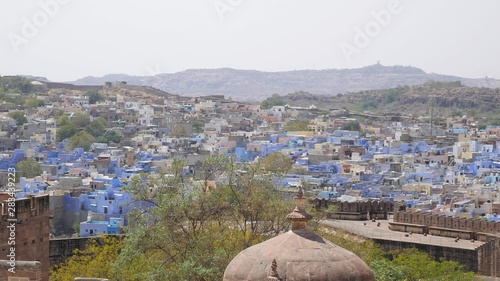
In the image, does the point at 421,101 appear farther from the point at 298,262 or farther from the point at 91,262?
the point at 298,262

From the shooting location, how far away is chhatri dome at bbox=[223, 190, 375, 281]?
9289 millimetres

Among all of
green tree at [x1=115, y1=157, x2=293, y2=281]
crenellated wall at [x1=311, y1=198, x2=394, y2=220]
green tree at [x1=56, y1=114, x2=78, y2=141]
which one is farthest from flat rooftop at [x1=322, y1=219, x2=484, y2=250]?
green tree at [x1=56, y1=114, x2=78, y2=141]

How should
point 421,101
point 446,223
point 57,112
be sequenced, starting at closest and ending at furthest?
point 446,223 → point 57,112 → point 421,101

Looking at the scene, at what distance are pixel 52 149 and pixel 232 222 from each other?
4753cm

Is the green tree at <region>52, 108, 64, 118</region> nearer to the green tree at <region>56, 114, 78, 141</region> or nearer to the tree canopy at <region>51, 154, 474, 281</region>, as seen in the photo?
the green tree at <region>56, 114, 78, 141</region>

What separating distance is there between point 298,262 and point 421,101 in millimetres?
123658

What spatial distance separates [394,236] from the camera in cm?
2502

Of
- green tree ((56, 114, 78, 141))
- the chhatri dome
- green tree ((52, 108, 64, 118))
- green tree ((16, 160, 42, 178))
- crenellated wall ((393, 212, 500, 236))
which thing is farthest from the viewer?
green tree ((52, 108, 64, 118))

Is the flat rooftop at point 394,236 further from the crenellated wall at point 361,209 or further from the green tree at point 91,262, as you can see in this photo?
the green tree at point 91,262

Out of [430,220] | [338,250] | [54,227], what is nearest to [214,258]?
[338,250]

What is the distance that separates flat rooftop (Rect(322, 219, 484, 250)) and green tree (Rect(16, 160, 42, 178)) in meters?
27.6

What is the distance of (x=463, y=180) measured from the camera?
51.4 metres

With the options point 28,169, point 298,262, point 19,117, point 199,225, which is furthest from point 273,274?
point 19,117

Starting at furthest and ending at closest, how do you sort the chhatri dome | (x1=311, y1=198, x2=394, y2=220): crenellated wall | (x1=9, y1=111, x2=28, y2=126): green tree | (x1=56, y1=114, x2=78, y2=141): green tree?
(x1=9, y1=111, x2=28, y2=126): green tree < (x1=56, y1=114, x2=78, y2=141): green tree < (x1=311, y1=198, x2=394, y2=220): crenellated wall < the chhatri dome
